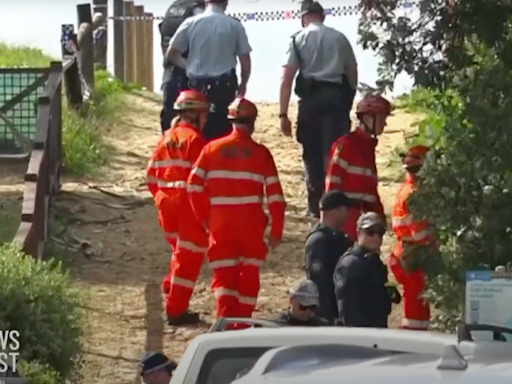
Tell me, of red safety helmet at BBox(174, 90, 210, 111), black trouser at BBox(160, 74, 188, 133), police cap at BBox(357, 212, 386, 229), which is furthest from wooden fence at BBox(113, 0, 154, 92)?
police cap at BBox(357, 212, 386, 229)

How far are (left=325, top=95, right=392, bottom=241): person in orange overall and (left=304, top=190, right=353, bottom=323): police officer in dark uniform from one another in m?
0.99

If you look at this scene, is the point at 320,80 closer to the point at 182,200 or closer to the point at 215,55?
the point at 215,55

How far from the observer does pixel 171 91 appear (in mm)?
13344

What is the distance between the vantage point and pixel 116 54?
72.9 feet

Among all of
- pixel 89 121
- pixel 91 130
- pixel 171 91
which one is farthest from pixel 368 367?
pixel 89 121

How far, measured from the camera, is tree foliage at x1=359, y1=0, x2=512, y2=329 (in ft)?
23.9

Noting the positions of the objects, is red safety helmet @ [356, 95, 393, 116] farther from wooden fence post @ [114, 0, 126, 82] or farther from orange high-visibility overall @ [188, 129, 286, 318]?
wooden fence post @ [114, 0, 126, 82]

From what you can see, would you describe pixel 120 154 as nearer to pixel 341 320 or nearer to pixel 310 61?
pixel 310 61

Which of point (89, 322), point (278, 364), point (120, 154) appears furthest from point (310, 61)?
point (278, 364)

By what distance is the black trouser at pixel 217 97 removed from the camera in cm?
1276

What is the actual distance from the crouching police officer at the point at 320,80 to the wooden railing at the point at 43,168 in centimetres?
207

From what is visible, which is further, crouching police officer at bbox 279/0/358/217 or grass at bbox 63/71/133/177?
grass at bbox 63/71/133/177

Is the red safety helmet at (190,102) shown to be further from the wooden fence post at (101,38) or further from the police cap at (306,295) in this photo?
the wooden fence post at (101,38)

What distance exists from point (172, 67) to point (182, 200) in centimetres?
286
